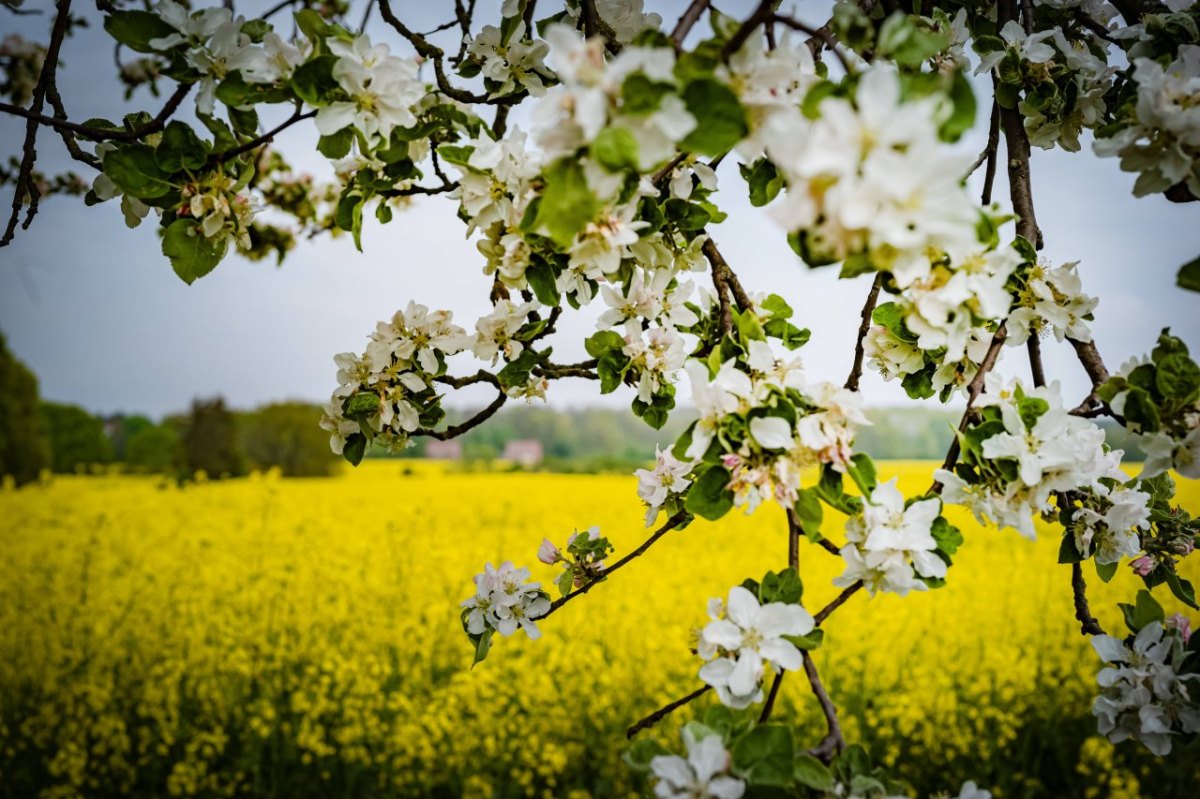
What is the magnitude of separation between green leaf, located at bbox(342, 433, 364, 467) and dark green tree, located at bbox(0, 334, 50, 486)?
10083 millimetres

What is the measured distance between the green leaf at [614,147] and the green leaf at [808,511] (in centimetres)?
38

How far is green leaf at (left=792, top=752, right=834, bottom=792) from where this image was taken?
704mm

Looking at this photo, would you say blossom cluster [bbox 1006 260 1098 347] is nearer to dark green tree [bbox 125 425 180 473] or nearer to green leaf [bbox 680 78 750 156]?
green leaf [bbox 680 78 750 156]

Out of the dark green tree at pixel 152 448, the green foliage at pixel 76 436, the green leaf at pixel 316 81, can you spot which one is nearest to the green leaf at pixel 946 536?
the green leaf at pixel 316 81

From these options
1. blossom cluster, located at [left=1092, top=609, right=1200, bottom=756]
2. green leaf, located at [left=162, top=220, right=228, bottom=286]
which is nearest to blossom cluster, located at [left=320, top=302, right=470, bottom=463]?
green leaf, located at [left=162, top=220, right=228, bottom=286]

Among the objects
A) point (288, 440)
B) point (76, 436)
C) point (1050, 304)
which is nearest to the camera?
point (1050, 304)

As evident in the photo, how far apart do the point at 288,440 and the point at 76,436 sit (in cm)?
465

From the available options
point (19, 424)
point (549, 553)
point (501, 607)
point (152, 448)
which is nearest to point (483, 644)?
point (501, 607)

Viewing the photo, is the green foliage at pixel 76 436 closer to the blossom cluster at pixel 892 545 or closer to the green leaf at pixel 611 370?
the green leaf at pixel 611 370

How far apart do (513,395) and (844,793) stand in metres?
0.78

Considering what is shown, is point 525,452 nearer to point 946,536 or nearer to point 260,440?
point 260,440

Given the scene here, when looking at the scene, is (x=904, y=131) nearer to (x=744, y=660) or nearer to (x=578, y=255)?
(x=578, y=255)

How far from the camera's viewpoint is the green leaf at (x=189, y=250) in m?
0.91

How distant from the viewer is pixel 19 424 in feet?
29.7
